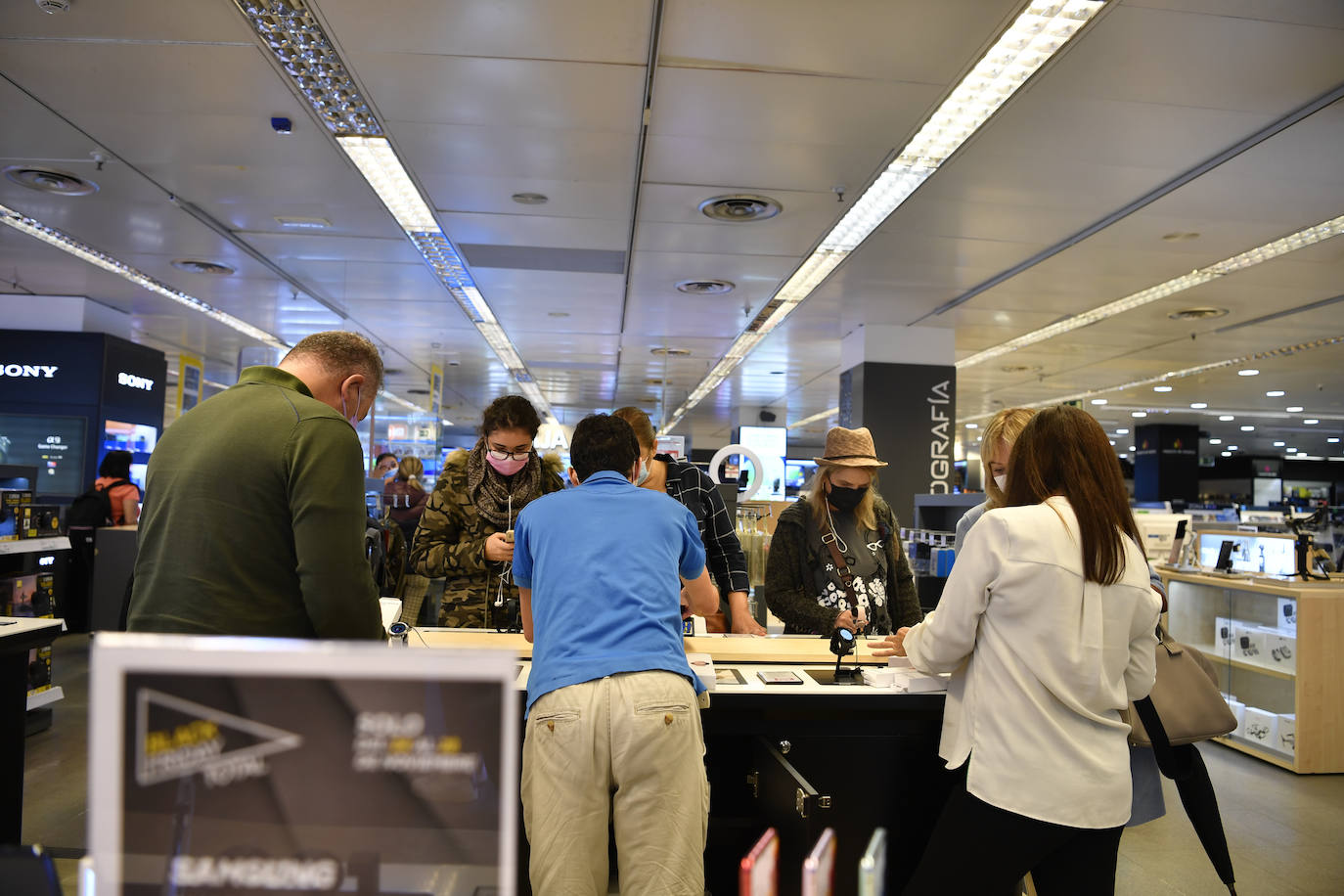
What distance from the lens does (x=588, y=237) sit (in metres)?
6.82

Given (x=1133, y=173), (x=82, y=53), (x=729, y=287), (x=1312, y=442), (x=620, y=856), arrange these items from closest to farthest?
(x=620, y=856) → (x=82, y=53) → (x=1133, y=173) → (x=729, y=287) → (x=1312, y=442)

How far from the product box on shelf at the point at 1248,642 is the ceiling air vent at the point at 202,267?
8.11m

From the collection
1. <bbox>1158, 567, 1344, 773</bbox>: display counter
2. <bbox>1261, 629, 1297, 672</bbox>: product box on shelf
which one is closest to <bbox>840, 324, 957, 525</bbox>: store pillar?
<bbox>1158, 567, 1344, 773</bbox>: display counter

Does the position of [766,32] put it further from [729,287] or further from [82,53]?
[729,287]

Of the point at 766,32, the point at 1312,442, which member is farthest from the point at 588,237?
the point at 1312,442

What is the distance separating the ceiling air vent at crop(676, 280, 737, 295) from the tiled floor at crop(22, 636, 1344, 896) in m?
5.05

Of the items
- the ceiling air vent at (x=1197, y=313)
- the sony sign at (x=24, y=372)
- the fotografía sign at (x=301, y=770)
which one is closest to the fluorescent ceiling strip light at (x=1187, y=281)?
the ceiling air vent at (x=1197, y=313)

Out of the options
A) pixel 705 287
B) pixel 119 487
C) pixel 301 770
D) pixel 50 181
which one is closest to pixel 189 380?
pixel 119 487

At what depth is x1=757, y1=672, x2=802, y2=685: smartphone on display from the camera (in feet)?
8.10

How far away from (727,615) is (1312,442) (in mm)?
25292

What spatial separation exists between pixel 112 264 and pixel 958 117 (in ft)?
23.3

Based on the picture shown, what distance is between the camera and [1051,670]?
186 cm

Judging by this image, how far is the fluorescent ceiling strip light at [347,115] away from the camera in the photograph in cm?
381

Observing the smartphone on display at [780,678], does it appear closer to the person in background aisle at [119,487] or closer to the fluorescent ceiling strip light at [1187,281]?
the fluorescent ceiling strip light at [1187,281]
